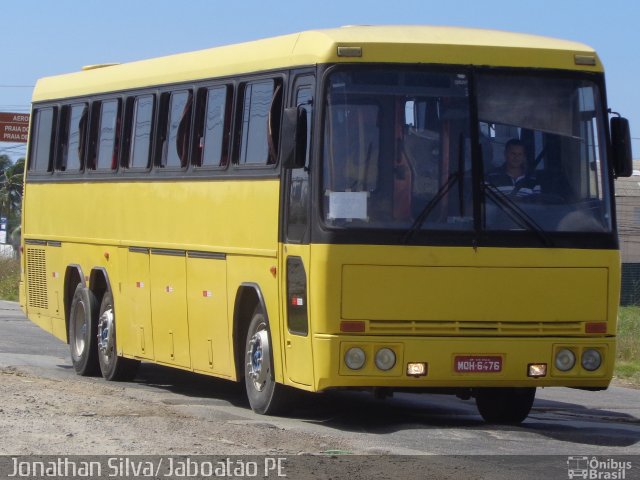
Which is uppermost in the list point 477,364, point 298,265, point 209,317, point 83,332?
point 298,265

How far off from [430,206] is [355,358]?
1336mm

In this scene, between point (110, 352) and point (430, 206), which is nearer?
point (430, 206)

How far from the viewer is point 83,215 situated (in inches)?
698

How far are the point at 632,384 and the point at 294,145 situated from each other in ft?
28.5

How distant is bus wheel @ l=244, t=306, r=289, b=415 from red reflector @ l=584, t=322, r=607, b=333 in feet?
8.67

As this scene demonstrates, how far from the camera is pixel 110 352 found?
16984 millimetres

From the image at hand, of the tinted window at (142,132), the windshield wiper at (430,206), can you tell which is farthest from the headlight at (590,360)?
the tinted window at (142,132)

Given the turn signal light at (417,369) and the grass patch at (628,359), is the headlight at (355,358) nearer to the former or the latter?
the turn signal light at (417,369)

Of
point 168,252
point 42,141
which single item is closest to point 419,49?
point 168,252

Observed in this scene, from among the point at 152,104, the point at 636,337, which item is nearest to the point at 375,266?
the point at 152,104

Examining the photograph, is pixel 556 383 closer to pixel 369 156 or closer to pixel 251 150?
pixel 369 156

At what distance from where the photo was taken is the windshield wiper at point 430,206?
11.7 meters

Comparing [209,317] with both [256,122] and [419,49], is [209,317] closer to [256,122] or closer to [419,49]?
[256,122]

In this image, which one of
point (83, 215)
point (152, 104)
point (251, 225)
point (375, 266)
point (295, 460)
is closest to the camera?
point (295, 460)
